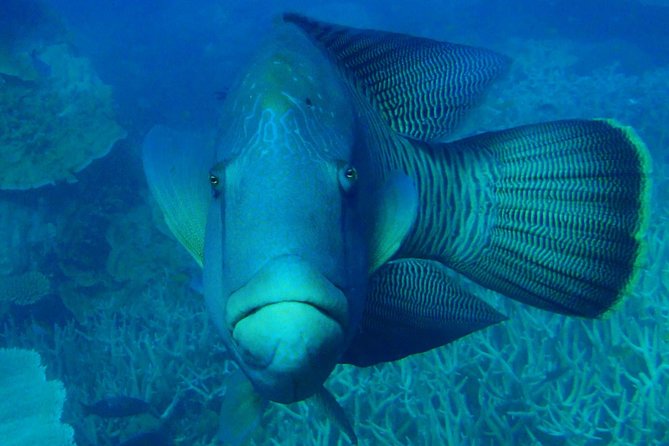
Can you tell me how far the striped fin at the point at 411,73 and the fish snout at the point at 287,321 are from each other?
3.72ft

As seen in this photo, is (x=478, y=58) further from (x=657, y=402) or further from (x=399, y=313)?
(x=657, y=402)

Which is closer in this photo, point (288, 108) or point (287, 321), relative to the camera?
point (287, 321)

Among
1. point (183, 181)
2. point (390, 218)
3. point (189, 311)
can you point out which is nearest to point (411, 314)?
point (390, 218)

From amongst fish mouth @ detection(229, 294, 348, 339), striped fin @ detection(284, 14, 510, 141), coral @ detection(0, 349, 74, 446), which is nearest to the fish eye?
fish mouth @ detection(229, 294, 348, 339)

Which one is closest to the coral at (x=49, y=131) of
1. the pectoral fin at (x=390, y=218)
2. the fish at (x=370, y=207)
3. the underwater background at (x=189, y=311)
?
the underwater background at (x=189, y=311)

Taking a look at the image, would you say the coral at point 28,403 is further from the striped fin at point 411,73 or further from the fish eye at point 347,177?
the fish eye at point 347,177

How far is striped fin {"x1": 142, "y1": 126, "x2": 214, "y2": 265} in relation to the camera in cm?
175

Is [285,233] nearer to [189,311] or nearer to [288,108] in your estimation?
[288,108]

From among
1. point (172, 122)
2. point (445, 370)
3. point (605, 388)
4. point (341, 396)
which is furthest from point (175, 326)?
point (172, 122)

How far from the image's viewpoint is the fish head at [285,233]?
45.1 inches

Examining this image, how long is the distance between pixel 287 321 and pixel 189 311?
18.1 feet

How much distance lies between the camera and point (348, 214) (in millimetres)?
1392

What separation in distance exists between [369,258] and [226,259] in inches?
17.7

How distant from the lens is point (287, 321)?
112cm
